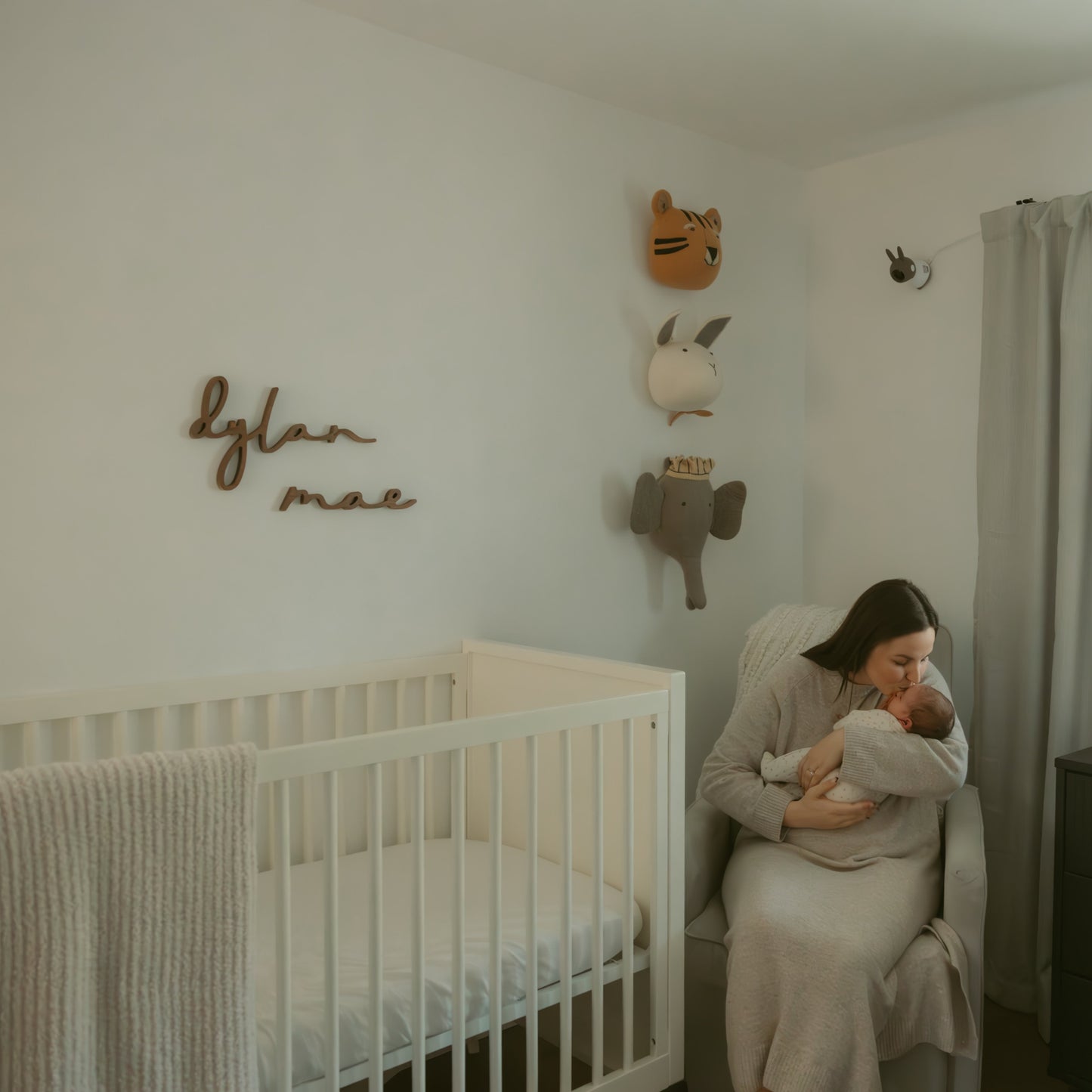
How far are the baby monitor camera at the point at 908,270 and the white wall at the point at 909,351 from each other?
0.11 ft

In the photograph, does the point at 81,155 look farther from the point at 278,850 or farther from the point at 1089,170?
the point at 1089,170

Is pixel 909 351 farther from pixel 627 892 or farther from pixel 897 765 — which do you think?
pixel 627 892

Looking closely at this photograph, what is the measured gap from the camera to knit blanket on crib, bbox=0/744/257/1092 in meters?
1.18

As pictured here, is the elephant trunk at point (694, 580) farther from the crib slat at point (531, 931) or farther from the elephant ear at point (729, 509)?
the crib slat at point (531, 931)

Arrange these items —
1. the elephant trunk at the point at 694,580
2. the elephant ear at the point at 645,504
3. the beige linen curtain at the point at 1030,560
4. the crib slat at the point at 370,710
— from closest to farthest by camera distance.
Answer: the crib slat at the point at 370,710
the beige linen curtain at the point at 1030,560
the elephant ear at the point at 645,504
the elephant trunk at the point at 694,580

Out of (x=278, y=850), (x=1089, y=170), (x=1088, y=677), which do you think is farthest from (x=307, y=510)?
(x=1089, y=170)

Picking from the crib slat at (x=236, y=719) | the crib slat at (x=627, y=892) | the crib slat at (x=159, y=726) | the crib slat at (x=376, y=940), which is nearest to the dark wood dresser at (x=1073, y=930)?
the crib slat at (x=627, y=892)

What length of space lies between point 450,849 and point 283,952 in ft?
2.67

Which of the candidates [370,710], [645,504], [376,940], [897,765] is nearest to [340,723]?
[370,710]

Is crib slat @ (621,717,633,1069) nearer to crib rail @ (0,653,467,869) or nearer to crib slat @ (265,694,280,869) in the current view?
crib rail @ (0,653,467,869)

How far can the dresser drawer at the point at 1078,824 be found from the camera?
2068mm

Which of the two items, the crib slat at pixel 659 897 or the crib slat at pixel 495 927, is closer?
the crib slat at pixel 495 927

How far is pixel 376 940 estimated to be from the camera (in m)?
1.46

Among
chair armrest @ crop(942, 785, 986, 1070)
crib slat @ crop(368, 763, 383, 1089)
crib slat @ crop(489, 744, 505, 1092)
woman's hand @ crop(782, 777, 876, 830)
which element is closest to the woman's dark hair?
woman's hand @ crop(782, 777, 876, 830)
